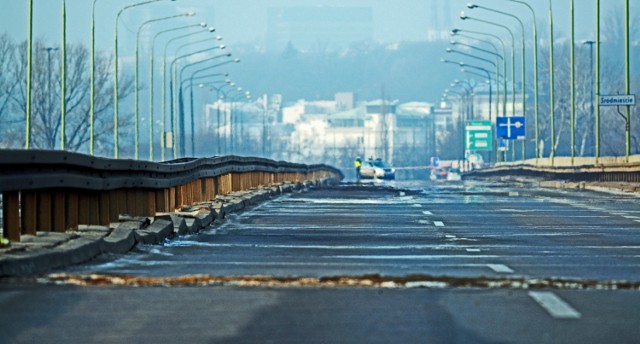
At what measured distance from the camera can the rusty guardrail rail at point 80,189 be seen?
50.4 ft

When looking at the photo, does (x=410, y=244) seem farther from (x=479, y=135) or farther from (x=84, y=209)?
(x=479, y=135)

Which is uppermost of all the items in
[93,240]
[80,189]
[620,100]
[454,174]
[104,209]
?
[620,100]

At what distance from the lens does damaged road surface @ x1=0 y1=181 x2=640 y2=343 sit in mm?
9547

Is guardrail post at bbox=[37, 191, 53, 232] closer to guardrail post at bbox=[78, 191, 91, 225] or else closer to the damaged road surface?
the damaged road surface

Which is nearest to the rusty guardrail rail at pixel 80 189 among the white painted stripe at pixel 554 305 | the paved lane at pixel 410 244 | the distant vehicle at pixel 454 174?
the paved lane at pixel 410 244

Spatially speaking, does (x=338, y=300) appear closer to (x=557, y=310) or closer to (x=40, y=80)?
(x=557, y=310)

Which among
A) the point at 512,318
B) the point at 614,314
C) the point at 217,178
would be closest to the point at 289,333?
the point at 512,318

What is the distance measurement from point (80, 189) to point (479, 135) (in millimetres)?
120536

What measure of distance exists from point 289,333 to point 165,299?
6.11 feet

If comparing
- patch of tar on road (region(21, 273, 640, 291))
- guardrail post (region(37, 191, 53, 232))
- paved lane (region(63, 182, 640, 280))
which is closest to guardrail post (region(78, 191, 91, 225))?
paved lane (region(63, 182, 640, 280))

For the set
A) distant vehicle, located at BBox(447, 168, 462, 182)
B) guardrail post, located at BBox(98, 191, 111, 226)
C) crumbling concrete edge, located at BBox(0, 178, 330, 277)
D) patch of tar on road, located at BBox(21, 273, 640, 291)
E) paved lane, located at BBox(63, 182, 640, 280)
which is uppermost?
guardrail post, located at BBox(98, 191, 111, 226)

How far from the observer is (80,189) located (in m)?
18.5

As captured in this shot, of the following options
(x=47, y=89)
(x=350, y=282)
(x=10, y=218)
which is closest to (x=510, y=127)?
(x=47, y=89)

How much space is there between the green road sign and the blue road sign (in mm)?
27834
